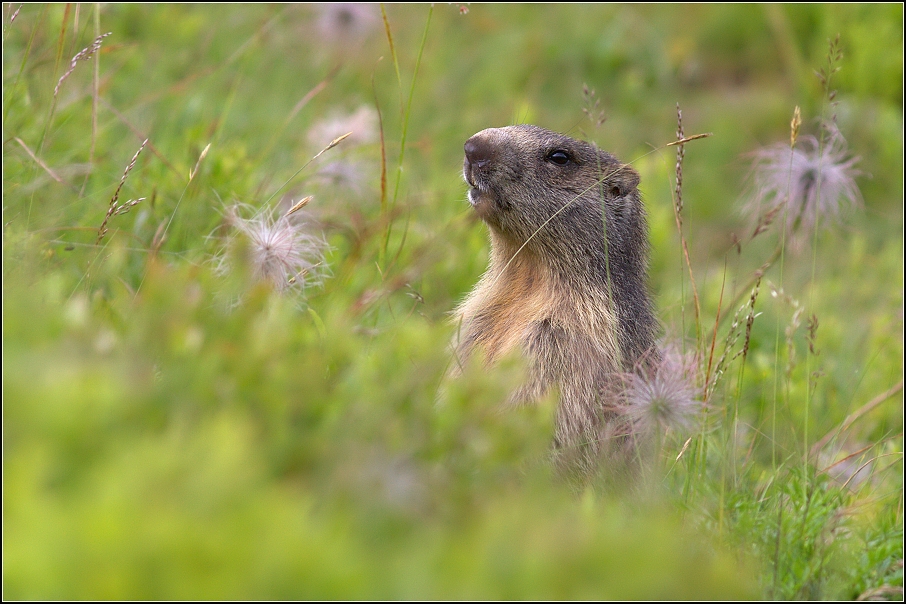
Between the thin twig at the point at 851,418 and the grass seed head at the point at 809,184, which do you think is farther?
the grass seed head at the point at 809,184

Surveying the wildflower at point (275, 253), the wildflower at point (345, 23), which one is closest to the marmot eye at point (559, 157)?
the wildflower at point (275, 253)

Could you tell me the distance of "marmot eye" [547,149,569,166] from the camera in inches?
182

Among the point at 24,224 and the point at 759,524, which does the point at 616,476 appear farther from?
the point at 24,224

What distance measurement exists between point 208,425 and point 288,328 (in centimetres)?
60

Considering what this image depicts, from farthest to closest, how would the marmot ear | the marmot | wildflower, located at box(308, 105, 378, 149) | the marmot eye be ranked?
wildflower, located at box(308, 105, 378, 149)
the marmot ear
the marmot eye
the marmot

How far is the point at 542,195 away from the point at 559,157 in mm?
257

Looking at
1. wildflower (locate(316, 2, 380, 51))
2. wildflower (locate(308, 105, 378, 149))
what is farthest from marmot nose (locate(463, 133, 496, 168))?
wildflower (locate(316, 2, 380, 51))

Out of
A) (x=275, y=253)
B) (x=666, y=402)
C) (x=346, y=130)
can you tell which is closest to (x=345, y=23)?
(x=346, y=130)

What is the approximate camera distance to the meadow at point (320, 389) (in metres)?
1.51

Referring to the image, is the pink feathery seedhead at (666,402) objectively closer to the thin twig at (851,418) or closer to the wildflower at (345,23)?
the thin twig at (851,418)

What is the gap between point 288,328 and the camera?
2.22m

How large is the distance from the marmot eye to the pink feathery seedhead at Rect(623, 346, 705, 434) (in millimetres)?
1564

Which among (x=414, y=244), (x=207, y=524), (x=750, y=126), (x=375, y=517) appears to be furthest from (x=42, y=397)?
(x=750, y=126)

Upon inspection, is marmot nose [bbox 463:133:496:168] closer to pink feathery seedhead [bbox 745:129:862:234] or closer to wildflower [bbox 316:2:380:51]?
pink feathery seedhead [bbox 745:129:862:234]
